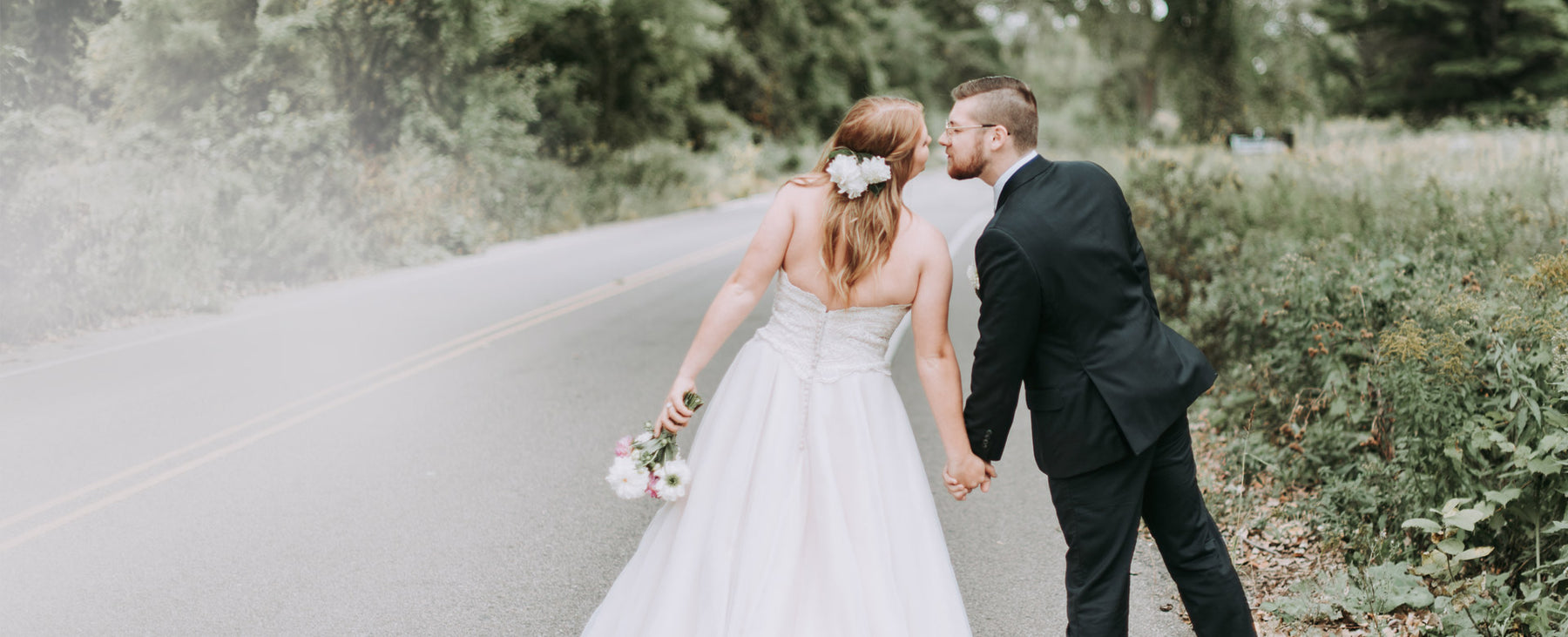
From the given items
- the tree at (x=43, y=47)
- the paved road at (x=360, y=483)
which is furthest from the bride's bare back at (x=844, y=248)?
the tree at (x=43, y=47)

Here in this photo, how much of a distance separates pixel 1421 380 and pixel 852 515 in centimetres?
240

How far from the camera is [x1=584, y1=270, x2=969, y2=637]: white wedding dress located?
327cm

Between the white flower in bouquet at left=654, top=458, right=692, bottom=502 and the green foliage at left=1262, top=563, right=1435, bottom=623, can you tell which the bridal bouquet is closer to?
the white flower in bouquet at left=654, top=458, right=692, bottom=502

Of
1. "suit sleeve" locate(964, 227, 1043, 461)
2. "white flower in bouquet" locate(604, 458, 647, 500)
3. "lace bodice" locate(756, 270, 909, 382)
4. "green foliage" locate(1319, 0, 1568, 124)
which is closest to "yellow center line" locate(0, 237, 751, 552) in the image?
"white flower in bouquet" locate(604, 458, 647, 500)

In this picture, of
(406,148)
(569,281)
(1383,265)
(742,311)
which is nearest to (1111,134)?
(406,148)

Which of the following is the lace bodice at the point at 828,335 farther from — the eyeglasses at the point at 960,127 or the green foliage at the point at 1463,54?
the green foliage at the point at 1463,54

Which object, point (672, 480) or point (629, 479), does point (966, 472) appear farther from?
point (629, 479)

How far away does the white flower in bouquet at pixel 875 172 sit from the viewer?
3.15 meters

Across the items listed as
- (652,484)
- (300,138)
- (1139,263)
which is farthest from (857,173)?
(300,138)

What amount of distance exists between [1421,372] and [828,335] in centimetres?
258

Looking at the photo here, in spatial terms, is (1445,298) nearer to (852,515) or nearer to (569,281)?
(852,515)

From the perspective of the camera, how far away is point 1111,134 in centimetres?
3938

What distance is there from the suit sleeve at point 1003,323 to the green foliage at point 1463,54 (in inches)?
1289

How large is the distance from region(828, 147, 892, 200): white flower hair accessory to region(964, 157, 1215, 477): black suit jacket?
342 mm
